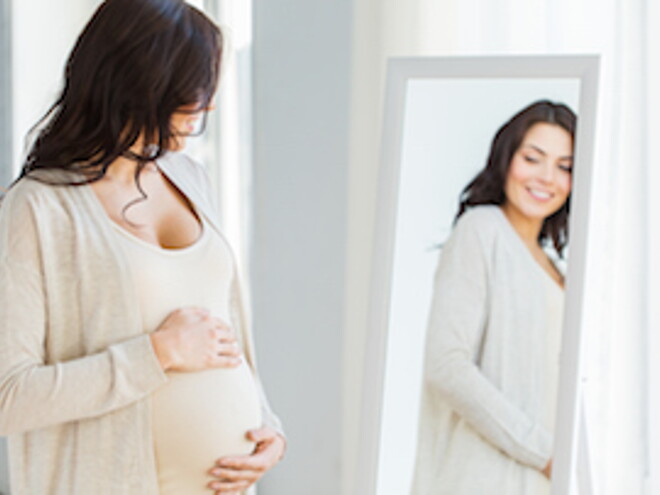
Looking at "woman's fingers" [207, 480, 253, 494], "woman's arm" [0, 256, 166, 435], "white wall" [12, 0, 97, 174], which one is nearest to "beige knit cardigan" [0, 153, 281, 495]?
"woman's arm" [0, 256, 166, 435]

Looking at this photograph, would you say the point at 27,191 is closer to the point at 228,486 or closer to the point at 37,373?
the point at 37,373

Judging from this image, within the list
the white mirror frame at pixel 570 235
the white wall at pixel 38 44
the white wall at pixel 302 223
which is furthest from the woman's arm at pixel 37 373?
the white wall at pixel 38 44

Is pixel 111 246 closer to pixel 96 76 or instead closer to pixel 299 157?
pixel 96 76

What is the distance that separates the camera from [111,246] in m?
1.23

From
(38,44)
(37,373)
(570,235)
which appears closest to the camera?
(37,373)

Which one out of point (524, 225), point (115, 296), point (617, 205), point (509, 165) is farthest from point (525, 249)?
point (115, 296)

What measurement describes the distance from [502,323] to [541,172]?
10.5 inches

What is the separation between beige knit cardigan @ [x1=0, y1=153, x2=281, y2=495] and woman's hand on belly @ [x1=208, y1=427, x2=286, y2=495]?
0.12 metres

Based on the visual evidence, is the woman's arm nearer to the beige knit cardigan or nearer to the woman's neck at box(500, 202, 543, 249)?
the beige knit cardigan

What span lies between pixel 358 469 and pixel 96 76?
83cm

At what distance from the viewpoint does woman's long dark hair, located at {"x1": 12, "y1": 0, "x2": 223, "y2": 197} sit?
Answer: 125 cm

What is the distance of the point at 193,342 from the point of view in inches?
49.9

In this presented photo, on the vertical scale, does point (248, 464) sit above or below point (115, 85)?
below

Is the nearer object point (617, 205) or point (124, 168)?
point (124, 168)
